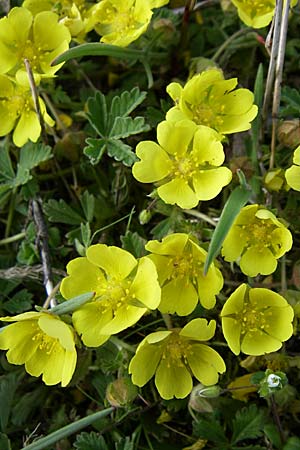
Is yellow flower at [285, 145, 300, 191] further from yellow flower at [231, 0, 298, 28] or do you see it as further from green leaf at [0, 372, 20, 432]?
green leaf at [0, 372, 20, 432]

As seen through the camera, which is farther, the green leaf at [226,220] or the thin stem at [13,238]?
the thin stem at [13,238]

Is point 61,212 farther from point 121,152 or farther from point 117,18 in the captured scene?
point 117,18

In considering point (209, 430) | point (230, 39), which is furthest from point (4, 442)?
point (230, 39)

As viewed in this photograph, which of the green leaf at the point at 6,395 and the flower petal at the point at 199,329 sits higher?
the flower petal at the point at 199,329

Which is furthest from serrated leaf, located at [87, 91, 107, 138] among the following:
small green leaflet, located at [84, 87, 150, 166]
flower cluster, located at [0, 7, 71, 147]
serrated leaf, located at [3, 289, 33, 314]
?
serrated leaf, located at [3, 289, 33, 314]

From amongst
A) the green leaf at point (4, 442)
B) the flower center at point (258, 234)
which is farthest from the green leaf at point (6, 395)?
the flower center at point (258, 234)

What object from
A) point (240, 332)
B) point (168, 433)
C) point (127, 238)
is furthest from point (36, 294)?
point (240, 332)

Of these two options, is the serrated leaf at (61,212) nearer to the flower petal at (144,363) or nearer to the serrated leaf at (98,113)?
the serrated leaf at (98,113)
